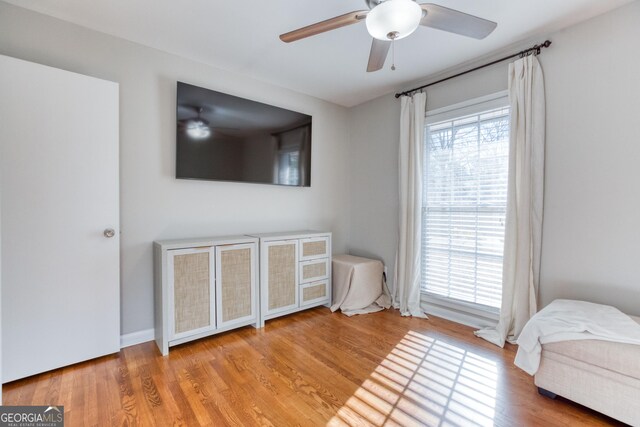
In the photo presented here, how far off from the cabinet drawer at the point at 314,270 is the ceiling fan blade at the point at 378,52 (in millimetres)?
1911

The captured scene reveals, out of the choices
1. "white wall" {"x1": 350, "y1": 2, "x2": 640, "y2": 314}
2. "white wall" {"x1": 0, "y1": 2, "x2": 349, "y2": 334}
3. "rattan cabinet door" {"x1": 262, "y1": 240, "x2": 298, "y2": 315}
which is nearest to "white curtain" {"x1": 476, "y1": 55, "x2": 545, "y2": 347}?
"white wall" {"x1": 350, "y1": 2, "x2": 640, "y2": 314}

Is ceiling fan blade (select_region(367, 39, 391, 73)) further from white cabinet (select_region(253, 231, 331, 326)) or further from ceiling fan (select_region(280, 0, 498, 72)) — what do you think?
white cabinet (select_region(253, 231, 331, 326))

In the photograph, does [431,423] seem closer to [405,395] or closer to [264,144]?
[405,395]

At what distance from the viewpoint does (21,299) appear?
179cm

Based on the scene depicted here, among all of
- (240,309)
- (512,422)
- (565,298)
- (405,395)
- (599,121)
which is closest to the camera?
(512,422)

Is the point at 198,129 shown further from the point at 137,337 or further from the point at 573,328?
the point at 573,328

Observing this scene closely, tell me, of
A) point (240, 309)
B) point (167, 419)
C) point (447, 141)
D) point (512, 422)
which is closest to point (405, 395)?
point (512, 422)

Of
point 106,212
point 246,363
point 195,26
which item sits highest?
point 195,26

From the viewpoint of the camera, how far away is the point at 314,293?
3049 millimetres

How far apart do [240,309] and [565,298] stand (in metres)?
2.60

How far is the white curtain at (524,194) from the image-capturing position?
220 centimetres

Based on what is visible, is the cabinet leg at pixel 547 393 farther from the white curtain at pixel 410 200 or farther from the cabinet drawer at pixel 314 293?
the cabinet drawer at pixel 314 293

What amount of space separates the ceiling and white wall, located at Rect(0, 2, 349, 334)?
0.35 ft

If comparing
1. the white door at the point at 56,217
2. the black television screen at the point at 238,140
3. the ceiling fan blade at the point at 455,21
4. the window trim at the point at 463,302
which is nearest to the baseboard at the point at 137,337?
the white door at the point at 56,217
